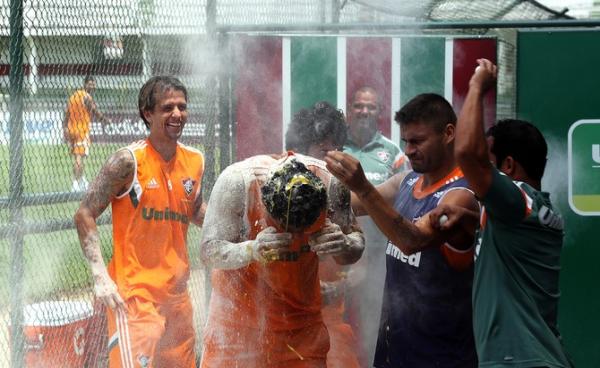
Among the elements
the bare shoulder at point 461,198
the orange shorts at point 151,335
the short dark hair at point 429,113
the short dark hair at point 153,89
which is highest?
the short dark hair at point 153,89

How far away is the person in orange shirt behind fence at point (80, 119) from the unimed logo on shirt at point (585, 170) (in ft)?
9.61

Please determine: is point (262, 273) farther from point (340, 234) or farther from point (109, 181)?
point (109, 181)

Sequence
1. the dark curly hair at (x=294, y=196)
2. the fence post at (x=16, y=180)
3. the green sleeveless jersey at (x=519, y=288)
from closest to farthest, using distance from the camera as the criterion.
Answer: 1. the green sleeveless jersey at (x=519, y=288)
2. the dark curly hair at (x=294, y=196)
3. the fence post at (x=16, y=180)

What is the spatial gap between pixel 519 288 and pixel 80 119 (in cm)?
304

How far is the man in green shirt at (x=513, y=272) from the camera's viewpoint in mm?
3354

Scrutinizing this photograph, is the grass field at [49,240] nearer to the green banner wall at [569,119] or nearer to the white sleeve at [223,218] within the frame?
the white sleeve at [223,218]

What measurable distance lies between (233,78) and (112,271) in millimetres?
1582

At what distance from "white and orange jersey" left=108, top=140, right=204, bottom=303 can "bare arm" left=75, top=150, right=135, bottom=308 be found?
6 centimetres

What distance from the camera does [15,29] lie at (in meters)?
4.61

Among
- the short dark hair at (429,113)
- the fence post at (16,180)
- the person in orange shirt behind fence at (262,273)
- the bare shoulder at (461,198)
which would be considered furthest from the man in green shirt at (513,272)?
the fence post at (16,180)

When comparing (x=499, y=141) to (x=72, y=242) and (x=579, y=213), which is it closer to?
(x=579, y=213)

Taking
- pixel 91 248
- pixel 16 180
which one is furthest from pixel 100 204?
pixel 16 180

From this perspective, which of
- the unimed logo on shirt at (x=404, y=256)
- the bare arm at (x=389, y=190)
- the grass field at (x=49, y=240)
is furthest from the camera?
the grass field at (x=49, y=240)

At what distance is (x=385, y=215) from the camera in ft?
11.7
